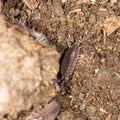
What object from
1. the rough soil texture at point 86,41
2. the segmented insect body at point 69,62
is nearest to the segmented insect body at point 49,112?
the rough soil texture at point 86,41

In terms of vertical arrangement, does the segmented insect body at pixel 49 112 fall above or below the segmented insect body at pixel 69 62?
below

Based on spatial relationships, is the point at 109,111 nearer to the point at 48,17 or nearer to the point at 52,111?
the point at 52,111

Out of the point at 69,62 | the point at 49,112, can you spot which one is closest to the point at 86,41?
the point at 69,62

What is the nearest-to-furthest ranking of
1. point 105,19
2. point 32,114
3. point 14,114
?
1. point 14,114
2. point 32,114
3. point 105,19

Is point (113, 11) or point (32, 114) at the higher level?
point (113, 11)

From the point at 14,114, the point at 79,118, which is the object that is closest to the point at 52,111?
the point at 79,118

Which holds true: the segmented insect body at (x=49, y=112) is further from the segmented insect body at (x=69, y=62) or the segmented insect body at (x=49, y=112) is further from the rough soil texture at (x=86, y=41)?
the segmented insect body at (x=69, y=62)
